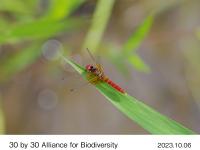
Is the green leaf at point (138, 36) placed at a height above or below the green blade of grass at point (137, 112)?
above

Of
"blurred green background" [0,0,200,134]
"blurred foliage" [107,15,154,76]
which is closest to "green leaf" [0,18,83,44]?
"blurred green background" [0,0,200,134]

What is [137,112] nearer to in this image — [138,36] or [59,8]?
[138,36]

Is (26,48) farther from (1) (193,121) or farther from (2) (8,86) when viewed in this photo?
(1) (193,121)

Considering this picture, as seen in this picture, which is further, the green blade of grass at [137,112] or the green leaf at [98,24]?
the green leaf at [98,24]
